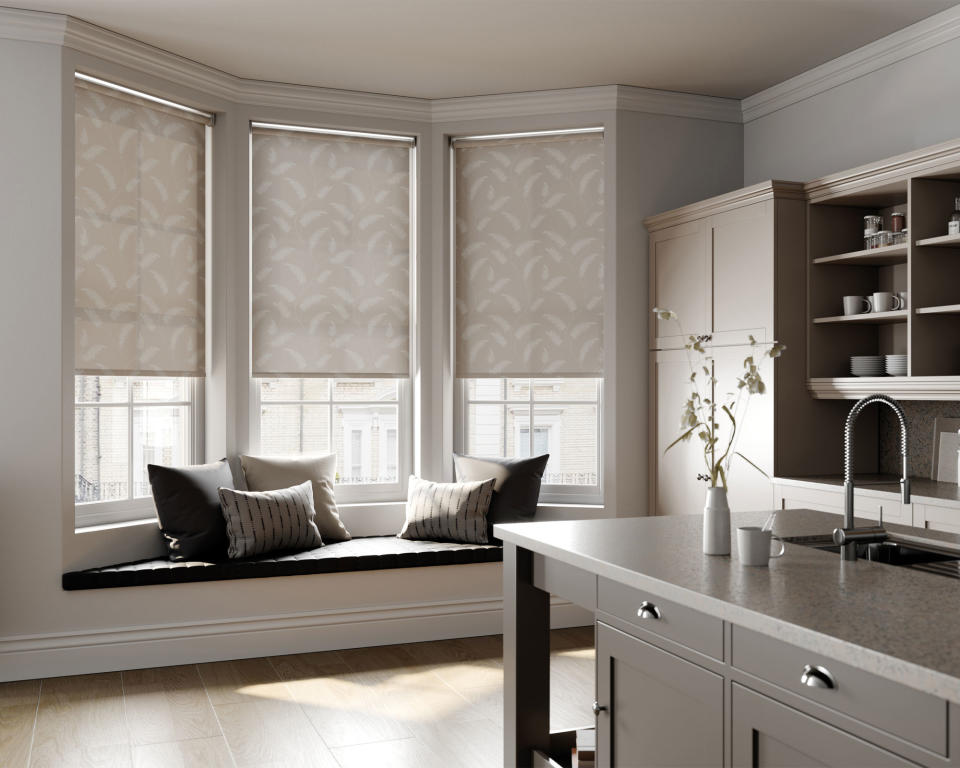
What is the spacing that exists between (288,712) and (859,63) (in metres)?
3.90

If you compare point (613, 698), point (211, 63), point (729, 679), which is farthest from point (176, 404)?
point (729, 679)

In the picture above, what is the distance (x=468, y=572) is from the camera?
15.3 feet

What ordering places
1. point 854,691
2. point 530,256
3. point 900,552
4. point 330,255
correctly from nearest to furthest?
1. point 854,691
2. point 900,552
3. point 330,255
4. point 530,256

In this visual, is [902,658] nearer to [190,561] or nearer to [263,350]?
[190,561]

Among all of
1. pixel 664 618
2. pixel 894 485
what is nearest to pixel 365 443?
pixel 894 485

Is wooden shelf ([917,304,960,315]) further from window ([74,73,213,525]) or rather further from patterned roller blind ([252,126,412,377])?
window ([74,73,213,525])

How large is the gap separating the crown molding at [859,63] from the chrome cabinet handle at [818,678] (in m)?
3.33

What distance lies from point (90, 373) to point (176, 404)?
22.7 inches

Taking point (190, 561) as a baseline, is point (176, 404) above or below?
above

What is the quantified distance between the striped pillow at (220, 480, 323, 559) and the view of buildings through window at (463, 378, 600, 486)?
1111mm

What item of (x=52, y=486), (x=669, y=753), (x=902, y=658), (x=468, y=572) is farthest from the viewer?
(x=468, y=572)

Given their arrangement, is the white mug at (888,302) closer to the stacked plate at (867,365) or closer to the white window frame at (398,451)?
the stacked plate at (867,365)

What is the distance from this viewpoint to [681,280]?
471 centimetres

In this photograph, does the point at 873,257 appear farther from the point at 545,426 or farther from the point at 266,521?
the point at 266,521
